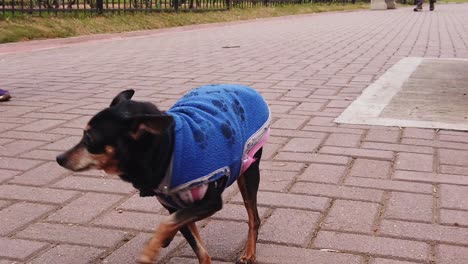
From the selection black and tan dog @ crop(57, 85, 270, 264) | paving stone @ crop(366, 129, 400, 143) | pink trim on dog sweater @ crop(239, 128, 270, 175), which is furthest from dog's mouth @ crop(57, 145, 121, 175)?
paving stone @ crop(366, 129, 400, 143)

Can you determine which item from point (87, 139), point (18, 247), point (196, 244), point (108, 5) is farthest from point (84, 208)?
point (108, 5)

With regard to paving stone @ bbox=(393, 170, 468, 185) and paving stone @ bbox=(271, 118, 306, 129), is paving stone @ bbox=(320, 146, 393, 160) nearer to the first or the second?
paving stone @ bbox=(393, 170, 468, 185)

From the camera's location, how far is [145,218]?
3574 mm

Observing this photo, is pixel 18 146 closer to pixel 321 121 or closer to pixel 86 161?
pixel 321 121

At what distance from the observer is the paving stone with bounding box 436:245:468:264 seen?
3025 millimetres

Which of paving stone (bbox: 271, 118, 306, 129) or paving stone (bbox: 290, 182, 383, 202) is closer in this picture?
paving stone (bbox: 290, 182, 383, 202)

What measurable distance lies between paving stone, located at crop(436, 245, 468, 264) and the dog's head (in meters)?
1.52

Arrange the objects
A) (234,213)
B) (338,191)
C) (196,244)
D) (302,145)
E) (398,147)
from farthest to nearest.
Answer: (302,145) < (398,147) < (338,191) < (234,213) < (196,244)

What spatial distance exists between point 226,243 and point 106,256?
59cm

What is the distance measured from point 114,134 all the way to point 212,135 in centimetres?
41

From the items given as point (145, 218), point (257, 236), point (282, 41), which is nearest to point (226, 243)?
point (257, 236)

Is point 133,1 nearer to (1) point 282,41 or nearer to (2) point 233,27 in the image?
(2) point 233,27

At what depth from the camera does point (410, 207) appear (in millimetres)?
3719

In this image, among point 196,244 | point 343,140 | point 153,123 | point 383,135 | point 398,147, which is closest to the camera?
point 153,123
